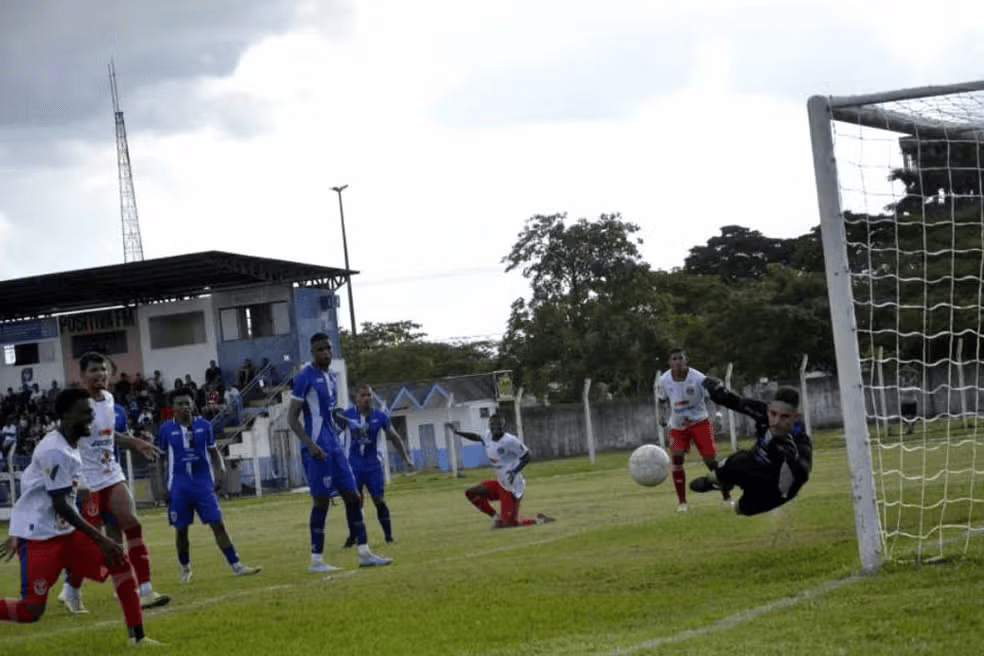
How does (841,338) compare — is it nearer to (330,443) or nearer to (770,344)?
(330,443)

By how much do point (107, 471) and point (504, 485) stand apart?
332 inches

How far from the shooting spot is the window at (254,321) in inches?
2480

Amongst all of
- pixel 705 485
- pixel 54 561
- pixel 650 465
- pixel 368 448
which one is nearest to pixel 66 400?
pixel 54 561

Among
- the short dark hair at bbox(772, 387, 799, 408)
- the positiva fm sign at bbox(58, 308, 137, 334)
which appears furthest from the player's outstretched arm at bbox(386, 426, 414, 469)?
the positiva fm sign at bbox(58, 308, 137, 334)

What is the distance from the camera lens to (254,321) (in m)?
63.8

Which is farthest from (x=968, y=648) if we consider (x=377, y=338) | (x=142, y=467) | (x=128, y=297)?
(x=377, y=338)

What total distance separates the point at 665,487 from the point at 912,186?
1461cm

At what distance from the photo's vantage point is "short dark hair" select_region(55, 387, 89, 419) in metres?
10.7

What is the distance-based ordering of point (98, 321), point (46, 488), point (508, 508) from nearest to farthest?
point (46, 488)
point (508, 508)
point (98, 321)

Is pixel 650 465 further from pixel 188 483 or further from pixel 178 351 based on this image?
pixel 178 351

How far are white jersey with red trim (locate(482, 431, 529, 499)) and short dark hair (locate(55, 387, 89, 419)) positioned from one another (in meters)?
11.3

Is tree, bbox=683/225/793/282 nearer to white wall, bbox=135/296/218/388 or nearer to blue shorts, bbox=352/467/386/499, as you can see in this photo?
white wall, bbox=135/296/218/388

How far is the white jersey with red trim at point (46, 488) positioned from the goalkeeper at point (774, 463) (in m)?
5.15

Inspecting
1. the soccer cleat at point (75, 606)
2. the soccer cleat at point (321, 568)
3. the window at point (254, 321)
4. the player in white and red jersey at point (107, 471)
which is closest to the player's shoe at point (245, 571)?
the soccer cleat at point (321, 568)
